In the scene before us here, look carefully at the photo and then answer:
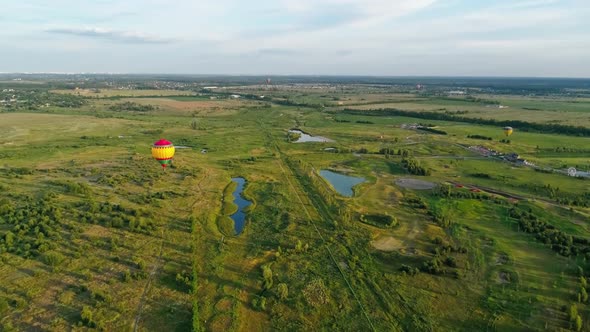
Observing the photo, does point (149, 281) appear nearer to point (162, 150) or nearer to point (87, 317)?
point (87, 317)

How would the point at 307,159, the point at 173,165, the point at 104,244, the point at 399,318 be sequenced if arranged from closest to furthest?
the point at 399,318
the point at 104,244
the point at 173,165
the point at 307,159

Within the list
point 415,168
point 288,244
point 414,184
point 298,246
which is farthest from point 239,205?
point 415,168

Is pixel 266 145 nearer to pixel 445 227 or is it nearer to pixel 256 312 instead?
pixel 445 227

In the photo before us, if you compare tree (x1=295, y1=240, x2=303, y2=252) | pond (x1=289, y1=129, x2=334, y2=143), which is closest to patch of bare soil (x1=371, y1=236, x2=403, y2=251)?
tree (x1=295, y1=240, x2=303, y2=252)

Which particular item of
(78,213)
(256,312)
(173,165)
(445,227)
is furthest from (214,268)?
(173,165)

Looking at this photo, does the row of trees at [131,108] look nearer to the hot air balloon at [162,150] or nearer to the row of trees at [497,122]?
the row of trees at [497,122]

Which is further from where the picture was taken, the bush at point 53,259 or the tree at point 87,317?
the bush at point 53,259

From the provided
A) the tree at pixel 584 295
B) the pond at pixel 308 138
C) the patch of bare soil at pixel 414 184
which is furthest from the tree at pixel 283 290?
the pond at pixel 308 138

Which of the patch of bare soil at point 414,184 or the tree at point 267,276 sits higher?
the patch of bare soil at point 414,184
